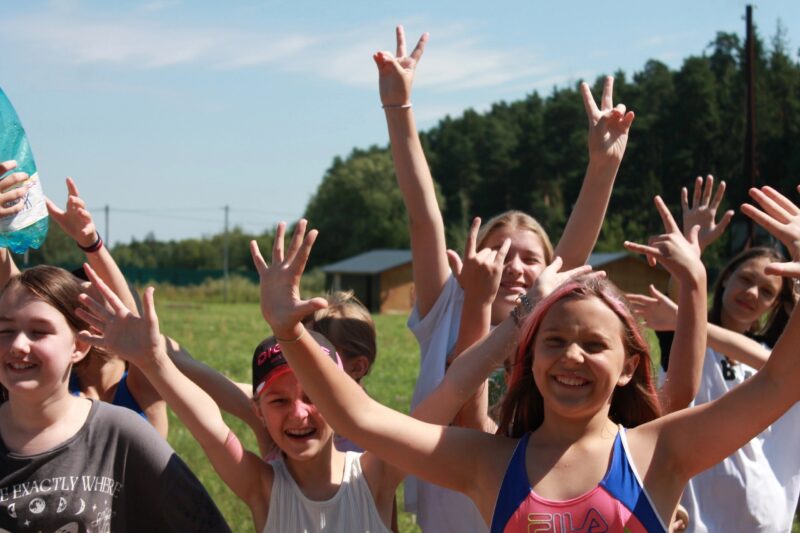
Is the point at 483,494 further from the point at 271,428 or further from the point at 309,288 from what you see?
the point at 309,288

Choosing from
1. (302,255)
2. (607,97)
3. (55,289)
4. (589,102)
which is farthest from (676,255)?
(55,289)

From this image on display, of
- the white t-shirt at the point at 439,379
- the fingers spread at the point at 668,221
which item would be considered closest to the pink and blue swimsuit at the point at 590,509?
the white t-shirt at the point at 439,379

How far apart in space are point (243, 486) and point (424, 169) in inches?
49.1

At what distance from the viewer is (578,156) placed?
2899 inches

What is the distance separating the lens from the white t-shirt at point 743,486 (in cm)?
402

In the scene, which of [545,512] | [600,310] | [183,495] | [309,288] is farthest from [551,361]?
[309,288]

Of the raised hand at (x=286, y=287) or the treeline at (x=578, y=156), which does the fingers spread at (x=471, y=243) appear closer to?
the raised hand at (x=286, y=287)

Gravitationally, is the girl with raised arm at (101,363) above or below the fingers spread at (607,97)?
below

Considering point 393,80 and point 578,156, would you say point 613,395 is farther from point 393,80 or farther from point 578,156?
point 578,156

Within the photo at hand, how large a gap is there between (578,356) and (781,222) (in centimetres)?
64

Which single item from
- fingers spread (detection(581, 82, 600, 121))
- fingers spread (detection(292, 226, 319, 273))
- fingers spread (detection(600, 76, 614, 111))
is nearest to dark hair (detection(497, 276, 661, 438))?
fingers spread (detection(292, 226, 319, 273))

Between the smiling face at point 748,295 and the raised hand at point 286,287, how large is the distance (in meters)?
2.67

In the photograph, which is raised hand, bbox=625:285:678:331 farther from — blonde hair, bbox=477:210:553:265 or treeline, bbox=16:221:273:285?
treeline, bbox=16:221:273:285

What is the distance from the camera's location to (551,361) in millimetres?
2436
